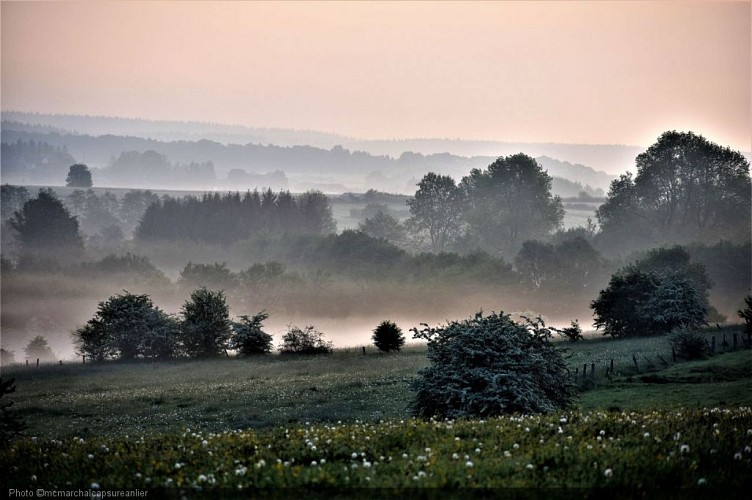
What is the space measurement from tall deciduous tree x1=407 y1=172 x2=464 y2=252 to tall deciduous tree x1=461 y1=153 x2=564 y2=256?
4.13m

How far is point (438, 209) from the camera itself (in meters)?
176

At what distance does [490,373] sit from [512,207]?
145253mm

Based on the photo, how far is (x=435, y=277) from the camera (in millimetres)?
148625

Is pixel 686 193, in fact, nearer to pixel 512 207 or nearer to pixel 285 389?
pixel 512 207

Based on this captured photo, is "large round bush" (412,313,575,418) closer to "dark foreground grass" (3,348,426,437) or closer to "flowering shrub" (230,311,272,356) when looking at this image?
"dark foreground grass" (3,348,426,437)

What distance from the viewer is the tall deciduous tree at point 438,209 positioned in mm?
173875

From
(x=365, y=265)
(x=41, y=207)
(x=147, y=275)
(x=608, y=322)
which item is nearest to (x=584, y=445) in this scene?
(x=608, y=322)

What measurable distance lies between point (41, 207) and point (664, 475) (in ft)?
618

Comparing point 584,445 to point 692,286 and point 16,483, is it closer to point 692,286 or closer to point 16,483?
point 16,483

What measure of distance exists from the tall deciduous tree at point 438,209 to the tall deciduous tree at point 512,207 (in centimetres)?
413

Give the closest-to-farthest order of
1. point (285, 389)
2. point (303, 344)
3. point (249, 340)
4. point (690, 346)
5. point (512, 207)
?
point (285, 389), point (690, 346), point (303, 344), point (249, 340), point (512, 207)

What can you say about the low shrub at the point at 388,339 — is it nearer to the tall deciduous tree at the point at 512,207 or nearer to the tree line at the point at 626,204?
the tree line at the point at 626,204

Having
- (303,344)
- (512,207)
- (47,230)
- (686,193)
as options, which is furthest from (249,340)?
(47,230)

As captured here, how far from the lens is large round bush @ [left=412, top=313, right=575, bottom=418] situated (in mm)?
29047
